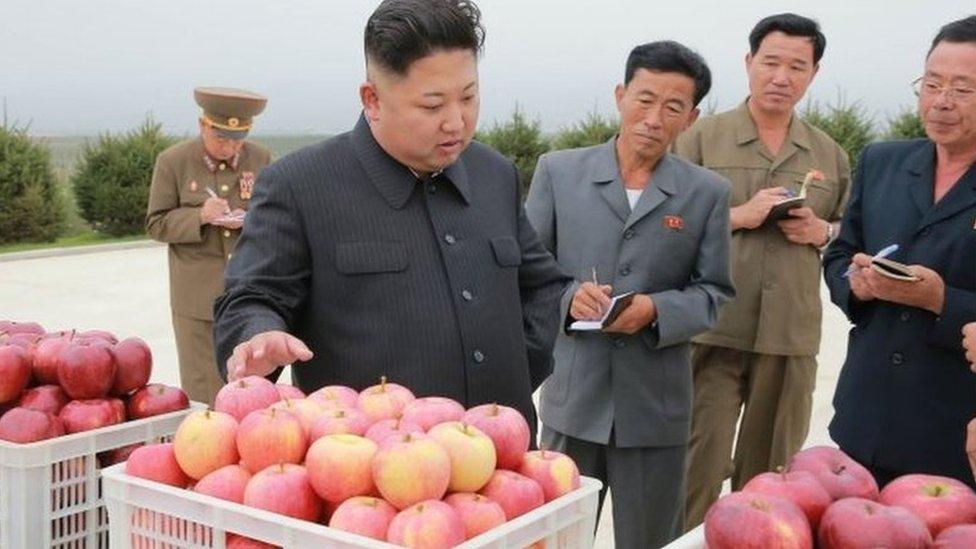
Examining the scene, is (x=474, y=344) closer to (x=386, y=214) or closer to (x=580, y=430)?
(x=386, y=214)

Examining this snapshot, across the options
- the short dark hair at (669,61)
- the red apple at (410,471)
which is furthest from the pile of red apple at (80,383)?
the short dark hair at (669,61)

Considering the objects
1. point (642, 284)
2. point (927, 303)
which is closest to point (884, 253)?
point (927, 303)

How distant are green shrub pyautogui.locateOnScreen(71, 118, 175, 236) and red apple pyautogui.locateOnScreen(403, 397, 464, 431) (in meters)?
15.8

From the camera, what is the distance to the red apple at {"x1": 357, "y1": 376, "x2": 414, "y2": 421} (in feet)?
6.69

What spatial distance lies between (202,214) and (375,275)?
3.12 metres

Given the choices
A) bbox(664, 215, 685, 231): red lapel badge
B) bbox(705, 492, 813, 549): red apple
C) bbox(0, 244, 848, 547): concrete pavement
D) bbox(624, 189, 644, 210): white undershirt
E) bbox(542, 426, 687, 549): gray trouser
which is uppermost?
bbox(624, 189, 644, 210): white undershirt

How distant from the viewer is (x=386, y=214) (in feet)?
8.28

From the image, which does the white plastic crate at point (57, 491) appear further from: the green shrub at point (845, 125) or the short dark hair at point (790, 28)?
the green shrub at point (845, 125)

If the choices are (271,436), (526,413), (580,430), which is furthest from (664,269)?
(271,436)

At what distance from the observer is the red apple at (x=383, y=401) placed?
204 cm

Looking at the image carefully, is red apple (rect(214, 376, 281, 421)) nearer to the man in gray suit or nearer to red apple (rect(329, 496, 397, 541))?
red apple (rect(329, 496, 397, 541))

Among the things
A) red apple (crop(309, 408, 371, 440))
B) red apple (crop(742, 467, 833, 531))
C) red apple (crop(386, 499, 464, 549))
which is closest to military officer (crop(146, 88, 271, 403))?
red apple (crop(309, 408, 371, 440))

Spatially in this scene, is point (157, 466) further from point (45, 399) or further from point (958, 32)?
point (958, 32)

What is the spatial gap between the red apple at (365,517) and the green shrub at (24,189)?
1567 cm
